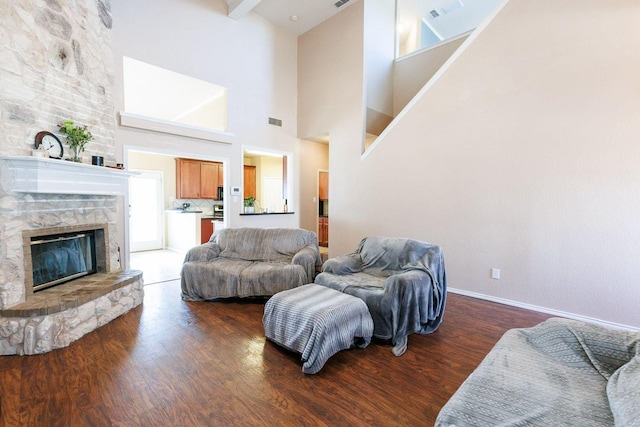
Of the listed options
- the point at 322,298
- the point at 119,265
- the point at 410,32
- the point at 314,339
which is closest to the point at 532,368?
the point at 314,339

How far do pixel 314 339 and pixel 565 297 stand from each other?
298cm

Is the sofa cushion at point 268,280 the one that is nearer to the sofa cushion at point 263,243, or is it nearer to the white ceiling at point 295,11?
the sofa cushion at point 263,243

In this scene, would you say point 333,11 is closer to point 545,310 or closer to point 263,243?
point 263,243

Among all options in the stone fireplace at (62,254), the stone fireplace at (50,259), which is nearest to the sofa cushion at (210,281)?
the stone fireplace at (50,259)

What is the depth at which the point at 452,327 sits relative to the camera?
2.96 m

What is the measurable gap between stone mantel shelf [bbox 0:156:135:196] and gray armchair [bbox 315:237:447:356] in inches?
105

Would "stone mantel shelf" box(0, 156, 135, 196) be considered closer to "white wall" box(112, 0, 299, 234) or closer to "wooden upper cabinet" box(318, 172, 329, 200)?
"white wall" box(112, 0, 299, 234)

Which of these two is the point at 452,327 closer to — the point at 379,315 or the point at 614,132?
the point at 379,315

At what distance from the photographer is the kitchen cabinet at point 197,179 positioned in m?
7.36

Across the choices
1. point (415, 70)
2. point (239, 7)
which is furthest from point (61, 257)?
point (415, 70)

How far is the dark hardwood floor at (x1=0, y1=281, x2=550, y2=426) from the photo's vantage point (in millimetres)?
1719

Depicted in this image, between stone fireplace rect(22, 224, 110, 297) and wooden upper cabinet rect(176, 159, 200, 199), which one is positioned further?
wooden upper cabinet rect(176, 159, 200, 199)

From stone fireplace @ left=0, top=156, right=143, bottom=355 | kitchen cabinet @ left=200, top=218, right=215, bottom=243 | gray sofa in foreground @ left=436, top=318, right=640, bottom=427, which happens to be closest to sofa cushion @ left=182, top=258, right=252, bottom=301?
stone fireplace @ left=0, top=156, right=143, bottom=355

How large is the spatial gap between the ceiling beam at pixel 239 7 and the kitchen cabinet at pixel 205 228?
13.5 feet
